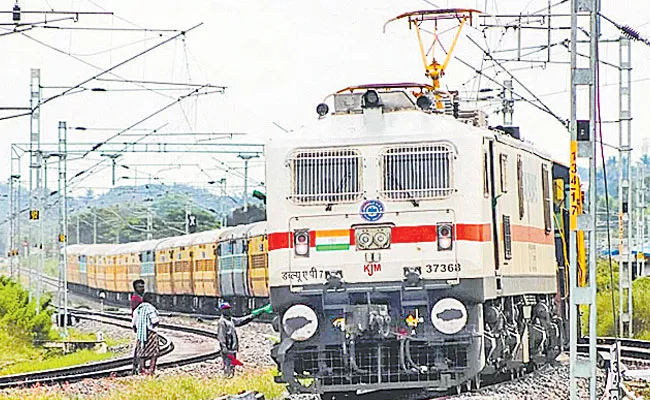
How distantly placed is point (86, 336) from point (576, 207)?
29199 millimetres

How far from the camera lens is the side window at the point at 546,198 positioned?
20.4 m

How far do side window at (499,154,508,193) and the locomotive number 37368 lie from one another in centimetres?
192

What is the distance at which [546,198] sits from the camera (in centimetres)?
2059

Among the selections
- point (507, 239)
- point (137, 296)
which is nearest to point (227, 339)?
point (137, 296)

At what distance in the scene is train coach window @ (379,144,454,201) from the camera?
51.3 ft

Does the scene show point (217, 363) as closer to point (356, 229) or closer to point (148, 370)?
point (148, 370)

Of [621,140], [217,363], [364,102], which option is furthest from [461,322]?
[621,140]

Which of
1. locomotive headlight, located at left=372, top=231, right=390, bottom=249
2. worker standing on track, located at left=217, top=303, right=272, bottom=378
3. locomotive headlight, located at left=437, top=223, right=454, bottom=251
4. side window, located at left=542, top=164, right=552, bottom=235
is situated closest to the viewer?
locomotive headlight, located at left=437, top=223, right=454, bottom=251

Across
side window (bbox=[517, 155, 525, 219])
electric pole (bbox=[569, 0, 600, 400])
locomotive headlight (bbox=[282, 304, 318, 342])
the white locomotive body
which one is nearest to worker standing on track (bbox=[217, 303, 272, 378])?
side window (bbox=[517, 155, 525, 219])

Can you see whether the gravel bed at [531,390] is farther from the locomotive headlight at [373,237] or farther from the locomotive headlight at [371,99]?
the locomotive headlight at [371,99]

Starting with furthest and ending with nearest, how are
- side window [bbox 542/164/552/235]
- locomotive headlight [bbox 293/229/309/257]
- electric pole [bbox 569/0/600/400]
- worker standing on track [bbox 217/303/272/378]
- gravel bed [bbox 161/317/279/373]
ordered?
gravel bed [bbox 161/317/279/373]
worker standing on track [bbox 217/303/272/378]
side window [bbox 542/164/552/235]
locomotive headlight [bbox 293/229/309/257]
electric pole [bbox 569/0/600/400]

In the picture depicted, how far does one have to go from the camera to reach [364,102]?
1611 cm

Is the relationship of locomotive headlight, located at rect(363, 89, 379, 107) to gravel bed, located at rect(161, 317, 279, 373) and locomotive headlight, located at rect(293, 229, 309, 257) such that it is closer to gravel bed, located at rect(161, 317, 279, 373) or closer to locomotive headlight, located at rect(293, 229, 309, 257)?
locomotive headlight, located at rect(293, 229, 309, 257)

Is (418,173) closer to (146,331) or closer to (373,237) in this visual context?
(373,237)
